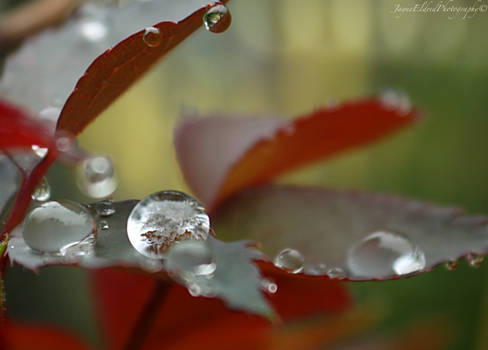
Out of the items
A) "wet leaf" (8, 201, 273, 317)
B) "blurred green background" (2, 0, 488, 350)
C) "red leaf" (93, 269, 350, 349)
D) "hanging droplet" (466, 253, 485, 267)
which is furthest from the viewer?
"blurred green background" (2, 0, 488, 350)

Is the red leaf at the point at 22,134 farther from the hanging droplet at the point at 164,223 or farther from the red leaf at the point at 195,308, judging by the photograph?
the red leaf at the point at 195,308

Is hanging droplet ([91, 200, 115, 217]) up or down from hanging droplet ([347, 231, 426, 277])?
down

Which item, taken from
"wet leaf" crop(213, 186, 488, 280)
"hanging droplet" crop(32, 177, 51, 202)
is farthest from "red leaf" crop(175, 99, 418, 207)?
"hanging droplet" crop(32, 177, 51, 202)

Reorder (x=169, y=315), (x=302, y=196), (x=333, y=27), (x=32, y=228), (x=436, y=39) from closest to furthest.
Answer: (x=32, y=228)
(x=302, y=196)
(x=169, y=315)
(x=436, y=39)
(x=333, y=27)

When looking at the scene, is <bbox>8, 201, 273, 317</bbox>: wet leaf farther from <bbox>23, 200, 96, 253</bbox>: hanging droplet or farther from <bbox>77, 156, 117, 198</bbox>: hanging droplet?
<bbox>77, 156, 117, 198</bbox>: hanging droplet

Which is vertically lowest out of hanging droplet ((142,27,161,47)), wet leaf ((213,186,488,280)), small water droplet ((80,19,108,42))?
hanging droplet ((142,27,161,47))

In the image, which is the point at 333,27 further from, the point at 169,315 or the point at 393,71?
the point at 169,315

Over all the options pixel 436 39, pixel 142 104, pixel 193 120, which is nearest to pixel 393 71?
pixel 436 39
